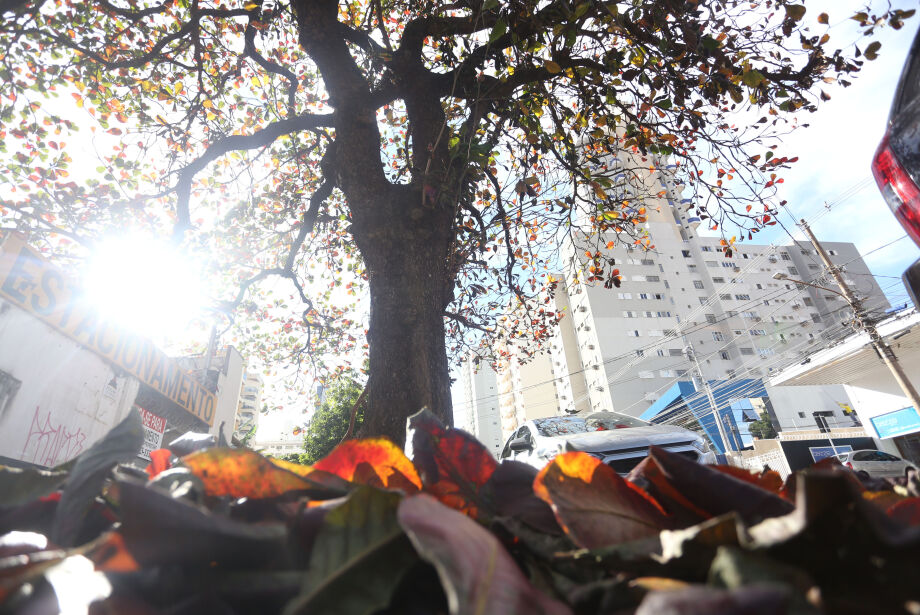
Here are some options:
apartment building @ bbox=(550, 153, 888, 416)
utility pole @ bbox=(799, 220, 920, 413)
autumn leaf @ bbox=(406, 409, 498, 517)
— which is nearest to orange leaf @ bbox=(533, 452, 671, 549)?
autumn leaf @ bbox=(406, 409, 498, 517)

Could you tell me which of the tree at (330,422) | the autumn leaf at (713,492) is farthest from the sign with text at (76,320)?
the autumn leaf at (713,492)

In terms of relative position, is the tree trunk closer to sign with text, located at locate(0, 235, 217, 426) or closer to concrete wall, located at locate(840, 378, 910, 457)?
sign with text, located at locate(0, 235, 217, 426)

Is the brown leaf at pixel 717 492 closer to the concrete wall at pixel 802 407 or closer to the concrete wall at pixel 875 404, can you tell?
the concrete wall at pixel 875 404

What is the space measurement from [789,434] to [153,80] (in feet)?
123

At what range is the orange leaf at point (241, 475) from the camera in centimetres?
60

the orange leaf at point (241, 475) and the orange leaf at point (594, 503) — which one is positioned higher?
the orange leaf at point (241, 475)

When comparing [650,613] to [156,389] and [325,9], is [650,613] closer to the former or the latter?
[325,9]

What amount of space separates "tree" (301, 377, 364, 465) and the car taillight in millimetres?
13604

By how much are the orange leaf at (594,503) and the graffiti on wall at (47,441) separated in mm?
10455

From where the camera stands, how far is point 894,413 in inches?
698

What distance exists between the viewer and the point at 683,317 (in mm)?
55188

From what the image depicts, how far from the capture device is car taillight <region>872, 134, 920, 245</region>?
1743mm

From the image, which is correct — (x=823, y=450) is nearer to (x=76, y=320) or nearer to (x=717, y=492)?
(x=717, y=492)

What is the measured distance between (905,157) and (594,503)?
2.03m
